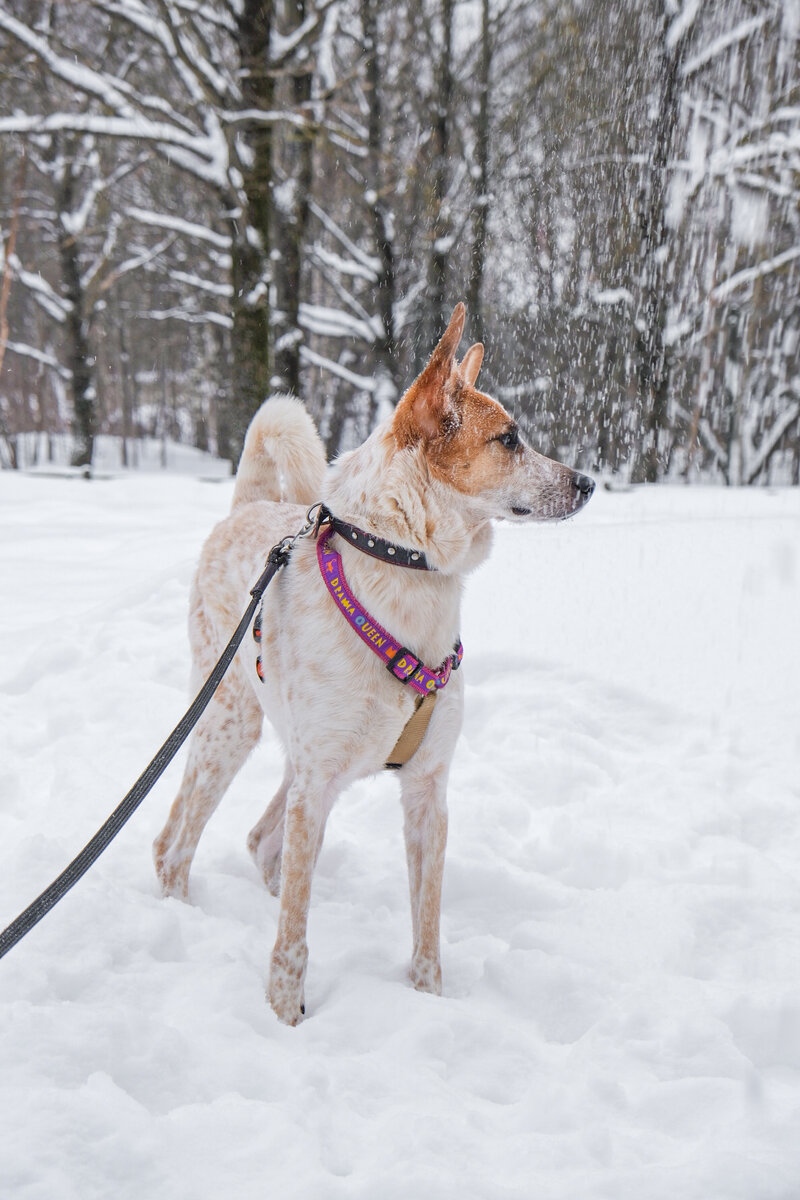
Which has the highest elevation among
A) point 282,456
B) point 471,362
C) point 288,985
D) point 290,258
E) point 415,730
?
point 290,258

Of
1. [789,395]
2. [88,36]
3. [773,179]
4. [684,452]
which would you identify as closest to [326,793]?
[773,179]

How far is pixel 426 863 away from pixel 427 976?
311 millimetres

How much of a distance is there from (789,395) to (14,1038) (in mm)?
10220

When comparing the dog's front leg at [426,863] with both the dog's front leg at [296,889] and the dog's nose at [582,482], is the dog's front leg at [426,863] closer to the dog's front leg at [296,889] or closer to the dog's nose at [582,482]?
the dog's front leg at [296,889]

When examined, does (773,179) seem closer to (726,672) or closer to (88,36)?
(726,672)

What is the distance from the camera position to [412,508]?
2.19m

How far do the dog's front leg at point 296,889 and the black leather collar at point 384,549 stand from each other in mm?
669

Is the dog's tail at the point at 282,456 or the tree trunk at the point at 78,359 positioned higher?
the tree trunk at the point at 78,359

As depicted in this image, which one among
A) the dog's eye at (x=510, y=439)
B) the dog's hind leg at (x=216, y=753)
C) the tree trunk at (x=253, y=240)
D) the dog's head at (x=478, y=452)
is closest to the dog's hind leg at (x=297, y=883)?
the dog's hind leg at (x=216, y=753)

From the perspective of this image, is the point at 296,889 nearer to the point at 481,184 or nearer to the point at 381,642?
the point at 381,642

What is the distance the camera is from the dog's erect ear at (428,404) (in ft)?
7.18

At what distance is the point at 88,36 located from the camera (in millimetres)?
15742

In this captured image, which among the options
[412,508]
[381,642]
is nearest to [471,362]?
[412,508]

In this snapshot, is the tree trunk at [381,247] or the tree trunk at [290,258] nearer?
the tree trunk at [290,258]
